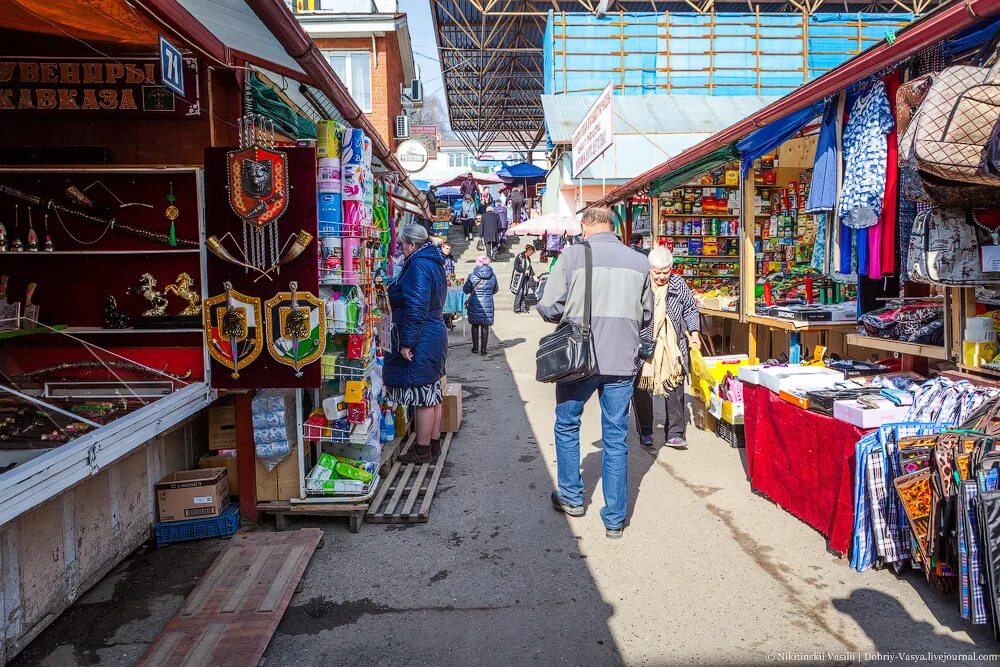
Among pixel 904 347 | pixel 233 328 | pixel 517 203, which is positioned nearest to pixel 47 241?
pixel 233 328

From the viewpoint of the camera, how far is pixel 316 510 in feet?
14.1

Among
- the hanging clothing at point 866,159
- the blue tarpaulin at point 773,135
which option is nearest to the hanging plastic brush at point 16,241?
the hanging clothing at point 866,159

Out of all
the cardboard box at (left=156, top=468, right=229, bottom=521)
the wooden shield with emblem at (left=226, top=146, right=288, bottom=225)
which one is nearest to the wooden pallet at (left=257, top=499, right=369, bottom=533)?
the cardboard box at (left=156, top=468, right=229, bottom=521)

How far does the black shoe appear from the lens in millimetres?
4410

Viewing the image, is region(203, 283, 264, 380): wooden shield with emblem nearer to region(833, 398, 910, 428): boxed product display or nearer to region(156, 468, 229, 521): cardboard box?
region(156, 468, 229, 521): cardboard box

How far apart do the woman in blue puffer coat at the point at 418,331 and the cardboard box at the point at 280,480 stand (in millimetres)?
1083

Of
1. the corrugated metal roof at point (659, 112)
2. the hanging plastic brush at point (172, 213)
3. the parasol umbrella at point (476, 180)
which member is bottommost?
the hanging plastic brush at point (172, 213)

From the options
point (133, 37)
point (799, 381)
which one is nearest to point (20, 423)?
point (133, 37)

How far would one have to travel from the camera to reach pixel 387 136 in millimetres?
16906

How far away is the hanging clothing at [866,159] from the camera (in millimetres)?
4055

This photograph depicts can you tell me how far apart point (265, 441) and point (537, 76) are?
28.2 metres

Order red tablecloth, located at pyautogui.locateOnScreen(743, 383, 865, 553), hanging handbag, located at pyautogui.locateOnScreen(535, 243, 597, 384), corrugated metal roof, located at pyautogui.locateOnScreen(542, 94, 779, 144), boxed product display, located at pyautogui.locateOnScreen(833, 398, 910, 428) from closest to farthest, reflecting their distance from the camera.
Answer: boxed product display, located at pyautogui.locateOnScreen(833, 398, 910, 428) < red tablecloth, located at pyautogui.locateOnScreen(743, 383, 865, 553) < hanging handbag, located at pyautogui.locateOnScreen(535, 243, 597, 384) < corrugated metal roof, located at pyautogui.locateOnScreen(542, 94, 779, 144)

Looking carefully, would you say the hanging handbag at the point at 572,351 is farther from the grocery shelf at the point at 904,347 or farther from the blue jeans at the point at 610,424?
the grocery shelf at the point at 904,347

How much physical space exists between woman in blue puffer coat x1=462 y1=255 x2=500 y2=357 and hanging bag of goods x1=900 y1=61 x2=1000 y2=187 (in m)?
7.76
